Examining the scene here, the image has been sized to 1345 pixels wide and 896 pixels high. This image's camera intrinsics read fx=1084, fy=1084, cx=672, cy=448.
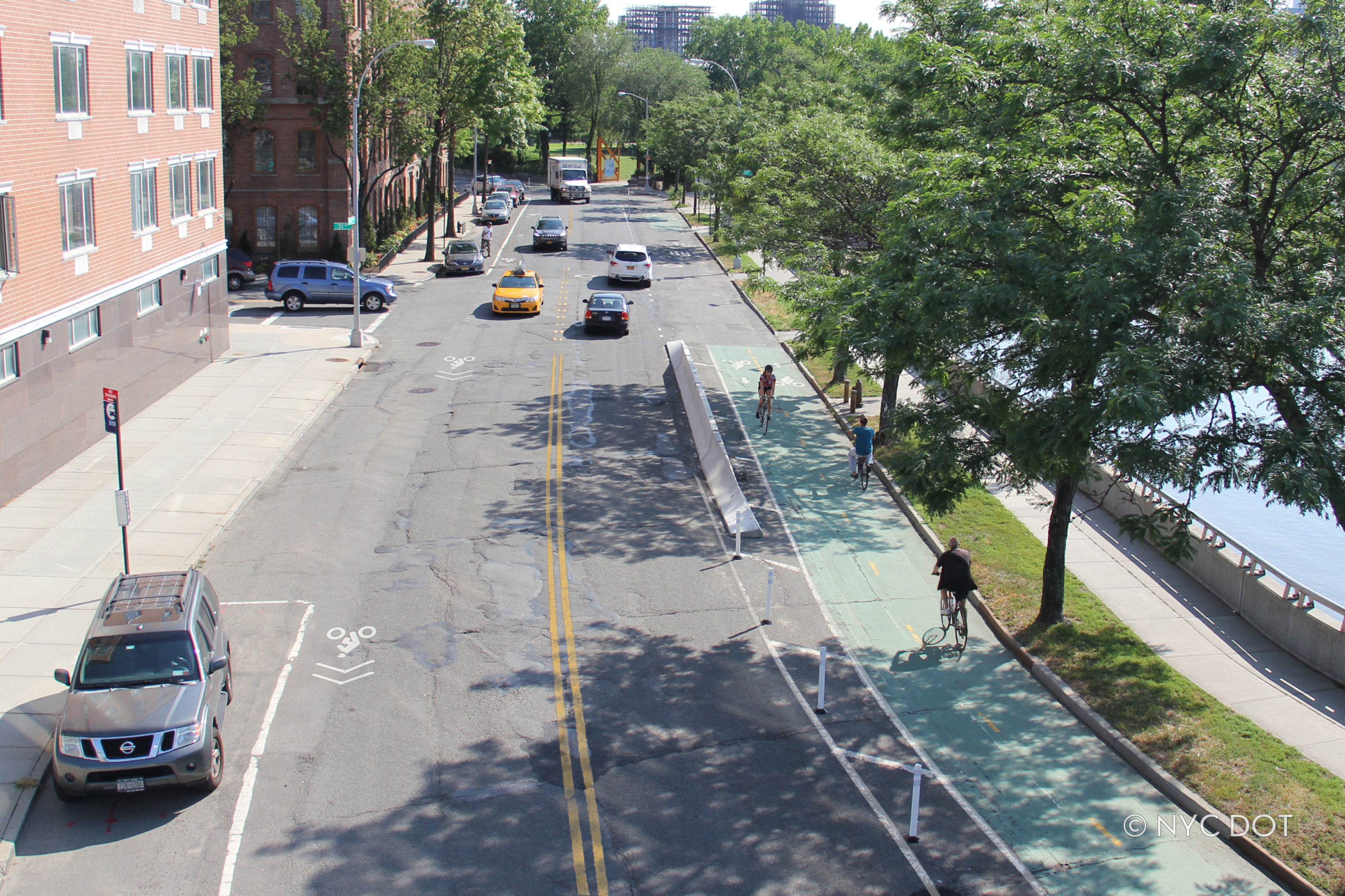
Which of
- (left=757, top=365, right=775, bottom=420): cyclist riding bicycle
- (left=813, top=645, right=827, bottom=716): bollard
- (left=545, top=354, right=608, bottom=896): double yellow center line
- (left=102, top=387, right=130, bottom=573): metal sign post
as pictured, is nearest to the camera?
(left=545, top=354, right=608, bottom=896): double yellow center line

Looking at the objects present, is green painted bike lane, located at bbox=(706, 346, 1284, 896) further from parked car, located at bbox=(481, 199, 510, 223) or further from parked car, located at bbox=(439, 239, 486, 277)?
parked car, located at bbox=(481, 199, 510, 223)

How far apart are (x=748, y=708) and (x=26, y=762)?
8403 mm

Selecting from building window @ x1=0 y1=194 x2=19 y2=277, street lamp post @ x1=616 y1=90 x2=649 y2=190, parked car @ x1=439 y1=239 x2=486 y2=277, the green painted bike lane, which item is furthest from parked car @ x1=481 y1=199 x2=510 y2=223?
the green painted bike lane

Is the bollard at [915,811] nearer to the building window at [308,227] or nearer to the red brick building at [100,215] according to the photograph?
the red brick building at [100,215]

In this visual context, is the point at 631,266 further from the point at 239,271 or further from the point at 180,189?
the point at 180,189

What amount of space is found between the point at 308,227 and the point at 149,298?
74.9 feet

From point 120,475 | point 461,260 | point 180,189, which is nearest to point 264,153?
point 461,260

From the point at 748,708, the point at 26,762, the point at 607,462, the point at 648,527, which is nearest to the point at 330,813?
the point at 26,762

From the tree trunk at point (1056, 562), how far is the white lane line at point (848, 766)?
4.39 metres

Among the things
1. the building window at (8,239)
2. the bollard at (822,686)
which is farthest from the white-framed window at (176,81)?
the bollard at (822,686)

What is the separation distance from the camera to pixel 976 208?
47.7ft

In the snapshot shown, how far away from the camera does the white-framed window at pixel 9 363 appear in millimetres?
19969

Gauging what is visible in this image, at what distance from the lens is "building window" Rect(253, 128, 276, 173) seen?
156 ft

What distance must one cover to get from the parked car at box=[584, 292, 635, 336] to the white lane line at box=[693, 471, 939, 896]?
1970cm
